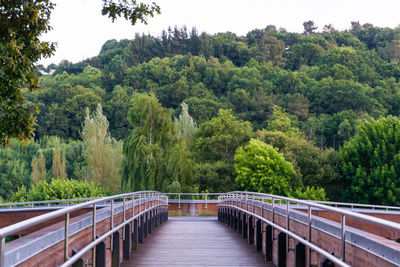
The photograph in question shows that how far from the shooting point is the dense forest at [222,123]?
36.7m

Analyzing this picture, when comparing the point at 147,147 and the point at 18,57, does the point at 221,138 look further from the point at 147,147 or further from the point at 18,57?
the point at 18,57

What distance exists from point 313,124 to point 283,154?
2565cm

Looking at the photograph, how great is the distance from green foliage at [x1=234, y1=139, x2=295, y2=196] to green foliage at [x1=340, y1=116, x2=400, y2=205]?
233 inches

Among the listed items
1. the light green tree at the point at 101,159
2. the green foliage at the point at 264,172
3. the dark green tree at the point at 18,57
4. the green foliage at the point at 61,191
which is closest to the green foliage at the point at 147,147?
the green foliage at the point at 61,191

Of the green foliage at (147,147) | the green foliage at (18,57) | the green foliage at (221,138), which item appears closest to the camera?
the green foliage at (18,57)

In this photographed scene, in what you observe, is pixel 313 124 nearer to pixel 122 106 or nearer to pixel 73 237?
pixel 122 106

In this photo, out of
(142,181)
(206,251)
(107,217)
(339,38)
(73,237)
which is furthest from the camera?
(339,38)

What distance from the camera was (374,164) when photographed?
44.7m

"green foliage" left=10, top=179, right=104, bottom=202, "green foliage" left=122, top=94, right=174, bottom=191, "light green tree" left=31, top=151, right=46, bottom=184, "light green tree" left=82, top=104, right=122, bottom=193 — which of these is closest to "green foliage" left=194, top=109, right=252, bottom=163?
"light green tree" left=82, top=104, right=122, bottom=193

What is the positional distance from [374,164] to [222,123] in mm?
20199

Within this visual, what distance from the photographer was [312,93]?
8838 cm

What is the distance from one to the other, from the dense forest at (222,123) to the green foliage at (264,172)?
141mm

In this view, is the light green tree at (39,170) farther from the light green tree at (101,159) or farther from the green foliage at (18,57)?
the green foliage at (18,57)

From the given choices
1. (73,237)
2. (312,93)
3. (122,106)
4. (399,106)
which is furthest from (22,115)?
(312,93)
